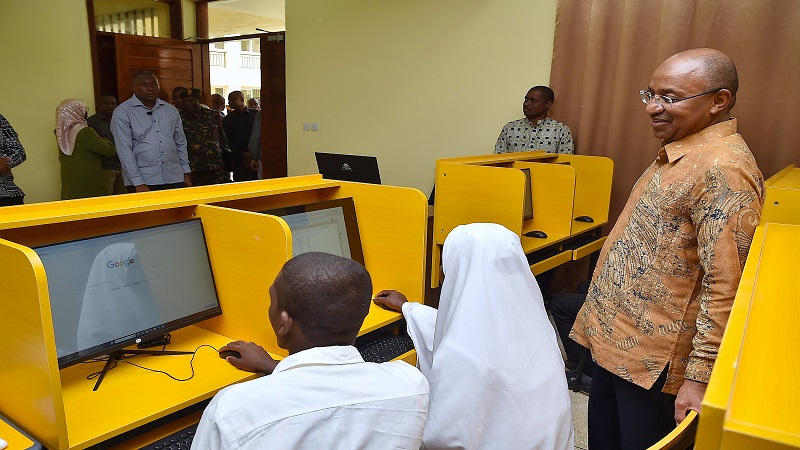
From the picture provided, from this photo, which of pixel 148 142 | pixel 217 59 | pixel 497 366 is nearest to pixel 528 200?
pixel 497 366

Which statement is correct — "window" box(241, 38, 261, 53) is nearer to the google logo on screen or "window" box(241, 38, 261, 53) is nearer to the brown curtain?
the brown curtain

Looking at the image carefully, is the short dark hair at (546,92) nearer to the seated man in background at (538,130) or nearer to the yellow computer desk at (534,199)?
the seated man in background at (538,130)

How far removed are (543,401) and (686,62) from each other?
2.95 ft

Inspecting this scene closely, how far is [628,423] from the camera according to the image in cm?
150

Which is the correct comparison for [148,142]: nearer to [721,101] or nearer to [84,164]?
[84,164]

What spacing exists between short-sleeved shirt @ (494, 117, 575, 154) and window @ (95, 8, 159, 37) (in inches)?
182

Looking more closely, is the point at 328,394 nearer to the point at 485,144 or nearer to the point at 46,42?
the point at 485,144

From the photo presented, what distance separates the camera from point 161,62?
6.28 m

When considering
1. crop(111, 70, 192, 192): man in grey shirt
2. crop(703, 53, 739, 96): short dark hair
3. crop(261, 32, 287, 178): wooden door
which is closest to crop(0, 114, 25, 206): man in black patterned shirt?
crop(111, 70, 192, 192): man in grey shirt

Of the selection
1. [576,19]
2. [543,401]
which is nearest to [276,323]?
[543,401]

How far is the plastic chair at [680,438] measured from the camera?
0.89 meters

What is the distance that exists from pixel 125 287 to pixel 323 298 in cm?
Result: 68

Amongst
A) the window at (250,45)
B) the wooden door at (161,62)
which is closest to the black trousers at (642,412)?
the wooden door at (161,62)

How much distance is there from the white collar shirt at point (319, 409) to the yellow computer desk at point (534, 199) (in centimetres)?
168
